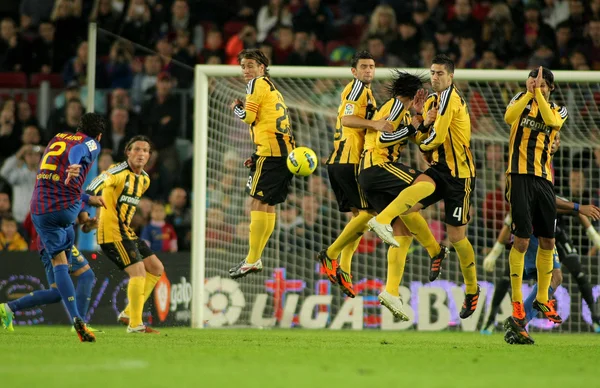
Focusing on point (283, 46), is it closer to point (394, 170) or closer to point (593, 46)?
point (593, 46)

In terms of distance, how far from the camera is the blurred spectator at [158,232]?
1313cm

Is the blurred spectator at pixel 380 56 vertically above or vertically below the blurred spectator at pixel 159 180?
above

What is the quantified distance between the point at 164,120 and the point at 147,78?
1.06 meters

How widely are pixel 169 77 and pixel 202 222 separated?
348 cm

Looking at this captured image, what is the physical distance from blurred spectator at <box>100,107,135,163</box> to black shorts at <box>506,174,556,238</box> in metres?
6.20

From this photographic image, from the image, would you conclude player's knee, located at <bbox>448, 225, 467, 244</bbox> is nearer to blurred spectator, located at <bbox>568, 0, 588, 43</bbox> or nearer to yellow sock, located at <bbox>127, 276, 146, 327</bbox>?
yellow sock, located at <bbox>127, 276, 146, 327</bbox>

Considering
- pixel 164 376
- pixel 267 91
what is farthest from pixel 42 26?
pixel 164 376

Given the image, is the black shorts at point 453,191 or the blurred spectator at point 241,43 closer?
the black shorts at point 453,191

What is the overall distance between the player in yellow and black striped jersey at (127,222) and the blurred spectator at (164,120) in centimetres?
356

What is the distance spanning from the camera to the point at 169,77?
14477mm

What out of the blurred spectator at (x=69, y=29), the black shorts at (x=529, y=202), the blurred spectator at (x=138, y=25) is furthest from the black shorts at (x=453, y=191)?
the blurred spectator at (x=69, y=29)

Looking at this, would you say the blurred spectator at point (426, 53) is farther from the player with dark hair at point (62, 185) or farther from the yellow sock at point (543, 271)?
the player with dark hair at point (62, 185)

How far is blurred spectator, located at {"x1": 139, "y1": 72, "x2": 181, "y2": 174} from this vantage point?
1412 cm

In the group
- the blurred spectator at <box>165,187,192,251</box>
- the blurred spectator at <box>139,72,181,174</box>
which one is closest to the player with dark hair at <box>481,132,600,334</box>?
the blurred spectator at <box>165,187,192,251</box>
